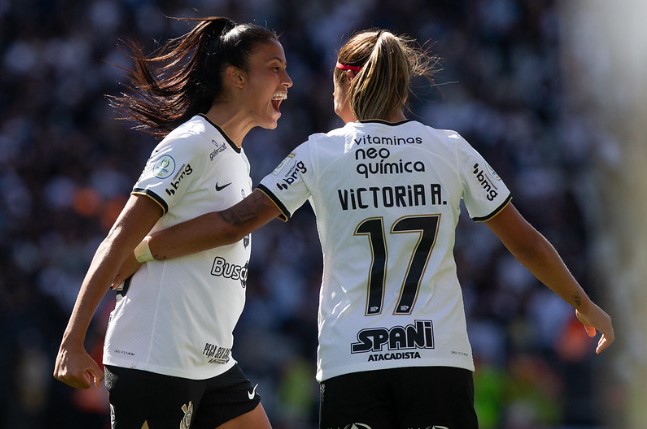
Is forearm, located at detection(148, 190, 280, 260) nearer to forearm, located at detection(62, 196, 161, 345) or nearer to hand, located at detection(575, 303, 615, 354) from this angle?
forearm, located at detection(62, 196, 161, 345)

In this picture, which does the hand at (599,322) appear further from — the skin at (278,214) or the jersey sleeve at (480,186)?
the jersey sleeve at (480,186)

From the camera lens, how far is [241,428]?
4.40 meters

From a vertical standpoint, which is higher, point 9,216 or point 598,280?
point 9,216

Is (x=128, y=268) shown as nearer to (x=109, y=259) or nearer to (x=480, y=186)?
(x=109, y=259)

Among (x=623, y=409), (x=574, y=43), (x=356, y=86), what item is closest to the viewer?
(x=356, y=86)

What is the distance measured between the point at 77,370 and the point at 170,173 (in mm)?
806

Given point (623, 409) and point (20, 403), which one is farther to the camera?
point (20, 403)

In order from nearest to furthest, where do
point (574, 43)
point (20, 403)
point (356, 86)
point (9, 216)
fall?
point (356, 86) → point (20, 403) → point (574, 43) → point (9, 216)

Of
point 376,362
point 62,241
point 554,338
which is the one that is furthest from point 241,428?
point 62,241

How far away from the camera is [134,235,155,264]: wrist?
4.18 meters

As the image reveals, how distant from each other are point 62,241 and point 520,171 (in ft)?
17.8

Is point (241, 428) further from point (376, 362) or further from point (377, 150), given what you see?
point (377, 150)

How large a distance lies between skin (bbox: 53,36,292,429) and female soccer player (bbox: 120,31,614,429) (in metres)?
0.43

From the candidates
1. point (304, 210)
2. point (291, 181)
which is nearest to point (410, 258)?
point (291, 181)
